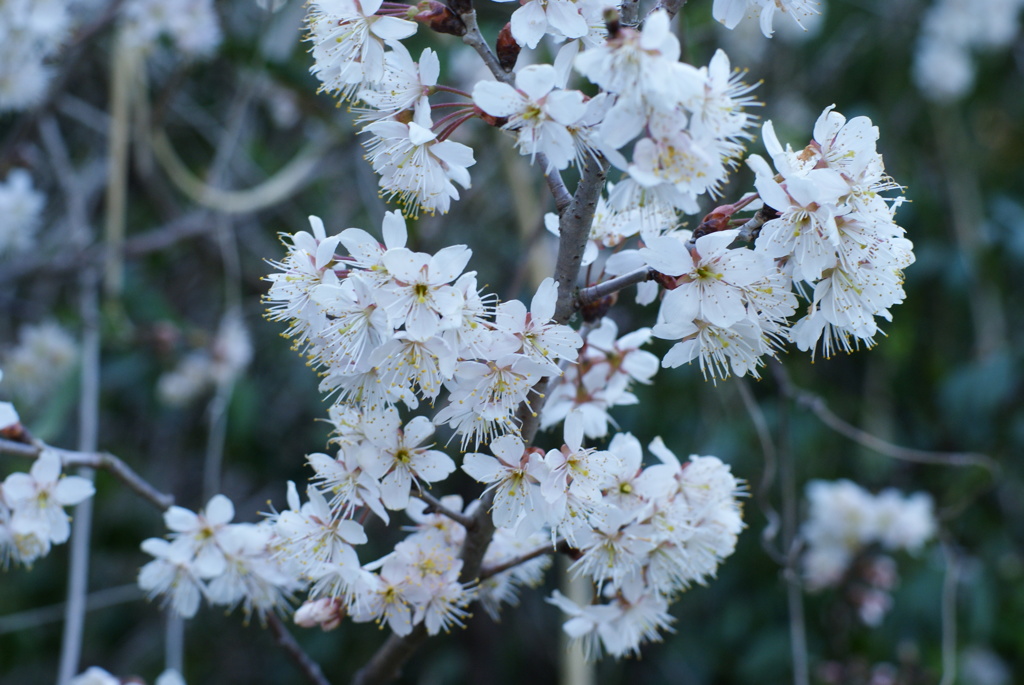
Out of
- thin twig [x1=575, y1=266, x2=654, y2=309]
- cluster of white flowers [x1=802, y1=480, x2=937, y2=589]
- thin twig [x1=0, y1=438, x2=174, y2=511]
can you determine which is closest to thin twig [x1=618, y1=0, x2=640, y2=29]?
thin twig [x1=575, y1=266, x2=654, y2=309]

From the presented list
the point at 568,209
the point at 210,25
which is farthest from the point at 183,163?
the point at 568,209

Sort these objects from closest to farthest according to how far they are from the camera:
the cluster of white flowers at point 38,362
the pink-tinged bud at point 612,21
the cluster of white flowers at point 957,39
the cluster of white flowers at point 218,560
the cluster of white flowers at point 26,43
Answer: the pink-tinged bud at point 612,21, the cluster of white flowers at point 218,560, the cluster of white flowers at point 26,43, the cluster of white flowers at point 38,362, the cluster of white flowers at point 957,39

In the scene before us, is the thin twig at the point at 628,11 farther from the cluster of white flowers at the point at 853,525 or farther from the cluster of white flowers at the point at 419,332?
the cluster of white flowers at the point at 853,525

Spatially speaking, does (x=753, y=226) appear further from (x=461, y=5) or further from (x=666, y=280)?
(x=461, y=5)

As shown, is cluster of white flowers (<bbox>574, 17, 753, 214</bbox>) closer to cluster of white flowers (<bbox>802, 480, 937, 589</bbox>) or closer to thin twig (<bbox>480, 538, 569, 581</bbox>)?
thin twig (<bbox>480, 538, 569, 581</bbox>)

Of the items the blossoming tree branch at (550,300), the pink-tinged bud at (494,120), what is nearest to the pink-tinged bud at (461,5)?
the blossoming tree branch at (550,300)

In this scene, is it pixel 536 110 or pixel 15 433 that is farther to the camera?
pixel 15 433

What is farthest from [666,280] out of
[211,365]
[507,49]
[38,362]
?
[38,362]
